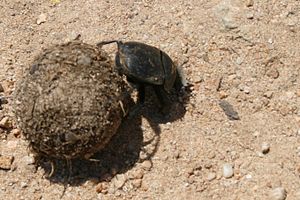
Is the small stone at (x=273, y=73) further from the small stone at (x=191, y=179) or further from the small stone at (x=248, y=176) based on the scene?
the small stone at (x=191, y=179)

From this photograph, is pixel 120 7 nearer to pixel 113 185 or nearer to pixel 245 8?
pixel 245 8

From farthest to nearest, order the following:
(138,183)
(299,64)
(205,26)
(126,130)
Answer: (205,26) → (299,64) → (126,130) → (138,183)

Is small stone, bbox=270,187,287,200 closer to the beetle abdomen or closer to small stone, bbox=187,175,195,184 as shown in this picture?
small stone, bbox=187,175,195,184

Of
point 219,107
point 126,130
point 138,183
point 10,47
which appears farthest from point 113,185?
point 10,47

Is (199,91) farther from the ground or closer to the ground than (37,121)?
closer to the ground

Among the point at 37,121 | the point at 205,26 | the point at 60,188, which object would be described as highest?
the point at 37,121

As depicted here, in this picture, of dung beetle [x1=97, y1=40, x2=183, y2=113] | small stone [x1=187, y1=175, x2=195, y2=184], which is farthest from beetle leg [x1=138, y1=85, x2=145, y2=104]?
small stone [x1=187, y1=175, x2=195, y2=184]

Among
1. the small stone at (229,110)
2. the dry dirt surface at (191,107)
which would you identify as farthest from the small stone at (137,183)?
the small stone at (229,110)
